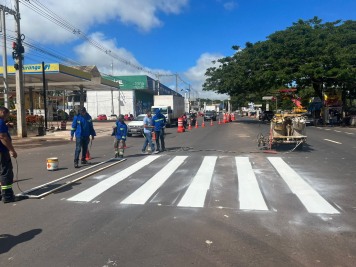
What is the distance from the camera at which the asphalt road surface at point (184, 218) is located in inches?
173

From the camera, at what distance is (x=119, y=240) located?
4.89 metres

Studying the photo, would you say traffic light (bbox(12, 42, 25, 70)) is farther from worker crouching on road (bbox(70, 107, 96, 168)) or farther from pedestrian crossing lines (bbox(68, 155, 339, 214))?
pedestrian crossing lines (bbox(68, 155, 339, 214))

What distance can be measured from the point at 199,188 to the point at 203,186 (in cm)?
21

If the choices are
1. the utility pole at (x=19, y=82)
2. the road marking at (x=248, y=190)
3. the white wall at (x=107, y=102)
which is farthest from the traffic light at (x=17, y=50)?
the white wall at (x=107, y=102)

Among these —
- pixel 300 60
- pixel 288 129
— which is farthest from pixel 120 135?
pixel 300 60

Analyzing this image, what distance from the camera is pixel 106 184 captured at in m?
8.58

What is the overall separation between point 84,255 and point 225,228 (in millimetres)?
2014

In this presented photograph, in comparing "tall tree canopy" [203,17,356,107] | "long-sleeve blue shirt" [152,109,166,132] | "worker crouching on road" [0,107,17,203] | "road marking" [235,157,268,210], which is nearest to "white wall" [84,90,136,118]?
"tall tree canopy" [203,17,356,107]

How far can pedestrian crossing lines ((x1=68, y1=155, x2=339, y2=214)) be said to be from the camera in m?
6.77

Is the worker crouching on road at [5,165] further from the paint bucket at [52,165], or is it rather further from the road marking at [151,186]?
the paint bucket at [52,165]

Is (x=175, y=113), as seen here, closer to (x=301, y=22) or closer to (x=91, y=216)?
(x=301, y=22)

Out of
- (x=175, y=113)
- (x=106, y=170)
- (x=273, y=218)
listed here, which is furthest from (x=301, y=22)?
(x=273, y=218)

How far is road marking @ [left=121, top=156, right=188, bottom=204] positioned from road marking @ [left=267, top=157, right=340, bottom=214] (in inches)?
114

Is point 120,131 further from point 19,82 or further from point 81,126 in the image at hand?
point 19,82
